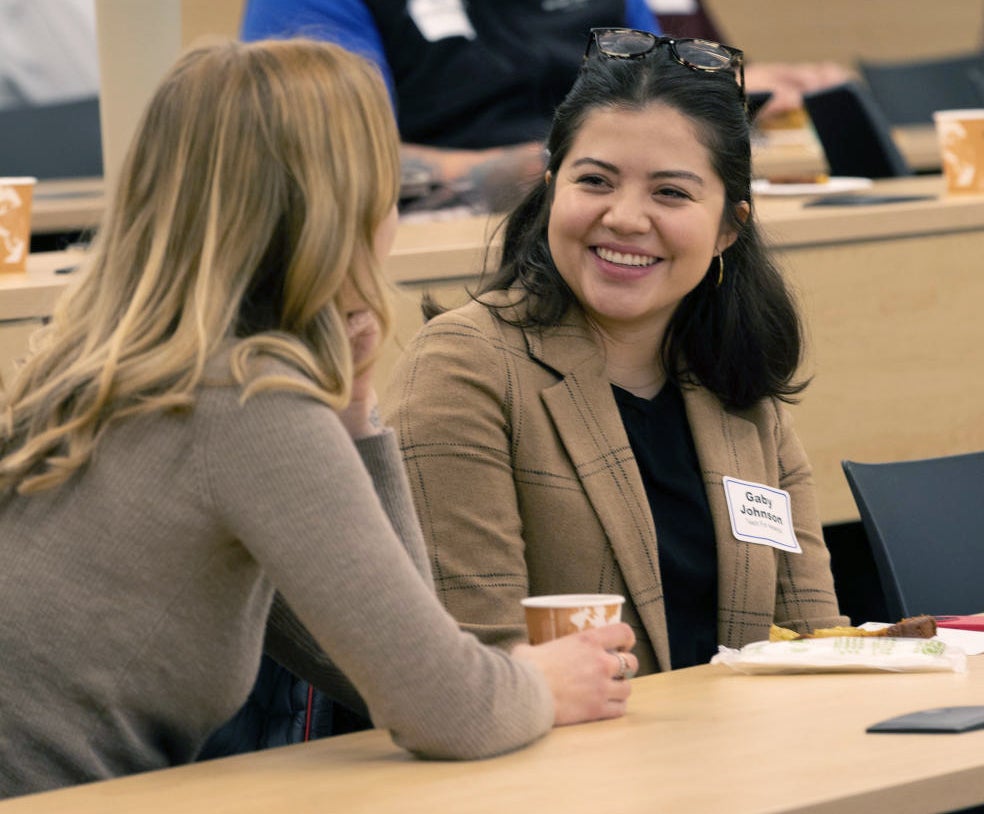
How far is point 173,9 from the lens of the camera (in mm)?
2164

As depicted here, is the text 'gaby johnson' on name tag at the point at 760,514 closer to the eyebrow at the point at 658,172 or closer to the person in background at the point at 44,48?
the eyebrow at the point at 658,172

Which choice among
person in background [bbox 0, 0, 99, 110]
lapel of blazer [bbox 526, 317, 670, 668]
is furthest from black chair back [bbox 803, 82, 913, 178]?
person in background [bbox 0, 0, 99, 110]

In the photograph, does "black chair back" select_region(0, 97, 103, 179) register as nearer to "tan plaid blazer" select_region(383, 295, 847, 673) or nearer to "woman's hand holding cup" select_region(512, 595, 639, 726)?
"tan plaid blazer" select_region(383, 295, 847, 673)

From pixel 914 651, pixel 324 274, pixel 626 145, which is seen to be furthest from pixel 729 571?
pixel 324 274

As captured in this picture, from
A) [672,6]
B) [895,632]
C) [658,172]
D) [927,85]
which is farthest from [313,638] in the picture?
[927,85]

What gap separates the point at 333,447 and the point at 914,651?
0.66m

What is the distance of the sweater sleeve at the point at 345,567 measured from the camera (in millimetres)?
1254

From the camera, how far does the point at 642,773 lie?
1.23m

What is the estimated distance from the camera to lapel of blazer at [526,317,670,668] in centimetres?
191

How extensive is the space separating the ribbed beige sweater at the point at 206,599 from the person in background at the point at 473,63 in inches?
96.1

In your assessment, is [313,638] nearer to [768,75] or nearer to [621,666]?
[621,666]

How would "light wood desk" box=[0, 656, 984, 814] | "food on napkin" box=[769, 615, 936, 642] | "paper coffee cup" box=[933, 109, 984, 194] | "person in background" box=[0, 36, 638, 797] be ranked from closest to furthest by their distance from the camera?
"light wood desk" box=[0, 656, 984, 814] → "person in background" box=[0, 36, 638, 797] → "food on napkin" box=[769, 615, 936, 642] → "paper coffee cup" box=[933, 109, 984, 194]

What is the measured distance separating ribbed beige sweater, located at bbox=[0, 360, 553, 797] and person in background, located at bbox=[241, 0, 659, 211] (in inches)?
96.1

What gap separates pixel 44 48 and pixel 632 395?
361 cm
